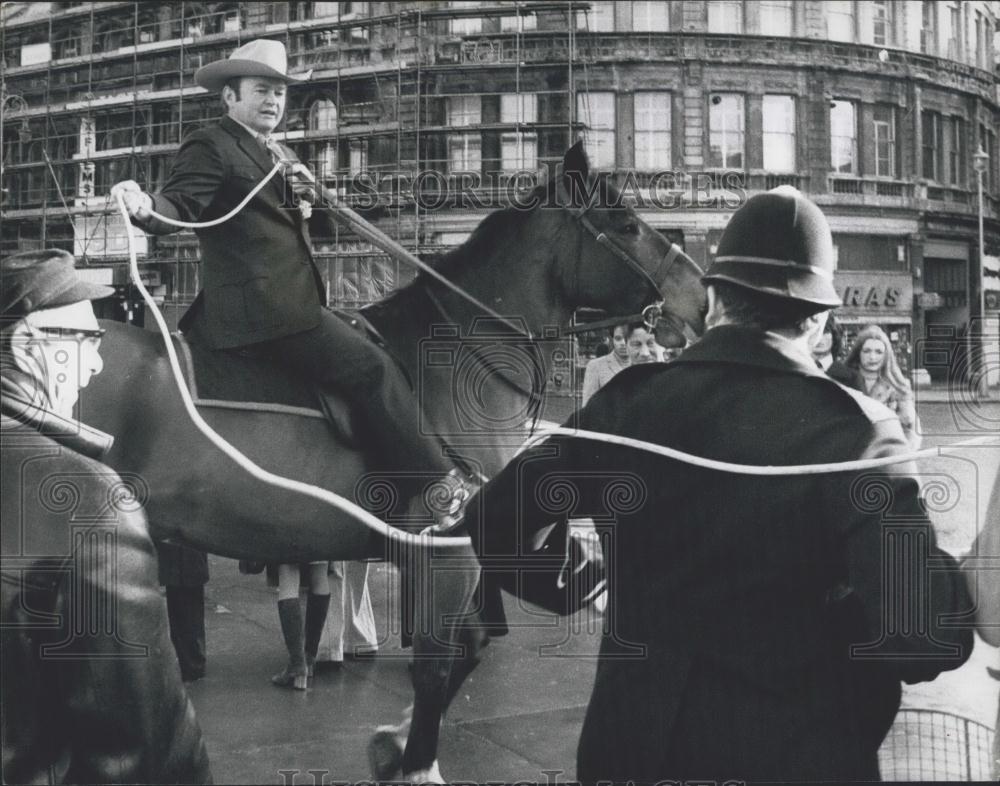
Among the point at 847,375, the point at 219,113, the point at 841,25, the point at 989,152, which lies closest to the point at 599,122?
the point at 841,25

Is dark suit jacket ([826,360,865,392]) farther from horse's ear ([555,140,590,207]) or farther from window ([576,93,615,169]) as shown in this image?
window ([576,93,615,169])

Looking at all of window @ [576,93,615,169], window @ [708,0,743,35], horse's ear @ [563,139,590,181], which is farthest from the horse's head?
window @ [708,0,743,35]

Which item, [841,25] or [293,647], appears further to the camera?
[841,25]

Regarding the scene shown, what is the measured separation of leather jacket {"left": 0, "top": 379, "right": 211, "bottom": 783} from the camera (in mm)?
2289

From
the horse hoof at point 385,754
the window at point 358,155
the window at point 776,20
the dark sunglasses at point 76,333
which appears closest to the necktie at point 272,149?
the dark sunglasses at point 76,333

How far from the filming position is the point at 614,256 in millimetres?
4023

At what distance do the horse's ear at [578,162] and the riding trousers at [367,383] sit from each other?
1.05 metres

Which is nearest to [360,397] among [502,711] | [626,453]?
[502,711]

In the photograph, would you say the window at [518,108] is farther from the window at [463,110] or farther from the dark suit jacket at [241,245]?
the dark suit jacket at [241,245]

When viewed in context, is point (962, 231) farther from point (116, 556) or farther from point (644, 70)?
point (644, 70)

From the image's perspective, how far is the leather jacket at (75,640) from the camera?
2289mm

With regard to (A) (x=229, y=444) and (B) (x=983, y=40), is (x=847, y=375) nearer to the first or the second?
(B) (x=983, y=40)

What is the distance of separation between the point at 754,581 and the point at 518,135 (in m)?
8.09

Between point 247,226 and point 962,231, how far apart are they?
3886mm
